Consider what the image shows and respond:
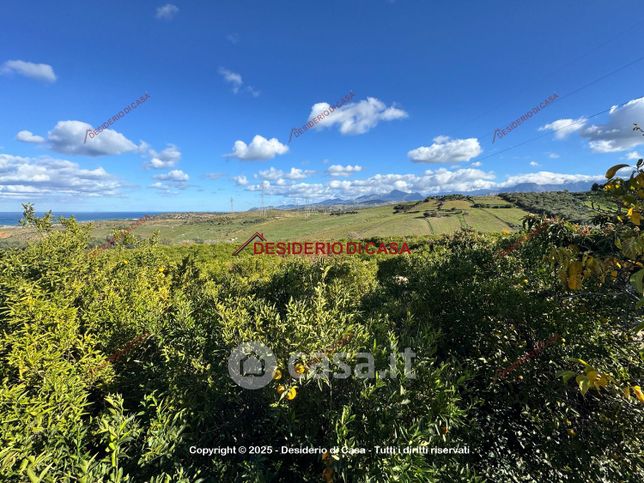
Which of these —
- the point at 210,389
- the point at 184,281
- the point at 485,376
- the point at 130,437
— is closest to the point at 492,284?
the point at 485,376

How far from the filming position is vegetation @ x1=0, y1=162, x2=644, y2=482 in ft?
9.19

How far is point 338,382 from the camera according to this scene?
11.3ft

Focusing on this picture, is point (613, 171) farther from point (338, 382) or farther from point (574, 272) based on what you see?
point (338, 382)

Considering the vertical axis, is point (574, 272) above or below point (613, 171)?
below

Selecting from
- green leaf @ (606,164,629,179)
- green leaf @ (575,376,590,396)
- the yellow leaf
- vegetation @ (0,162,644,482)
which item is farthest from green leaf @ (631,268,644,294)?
green leaf @ (606,164,629,179)

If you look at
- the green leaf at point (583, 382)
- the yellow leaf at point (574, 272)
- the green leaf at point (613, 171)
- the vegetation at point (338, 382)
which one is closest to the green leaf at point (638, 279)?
the vegetation at point (338, 382)

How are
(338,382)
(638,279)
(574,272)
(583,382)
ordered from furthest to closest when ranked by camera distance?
(338,382)
(574,272)
(583,382)
(638,279)

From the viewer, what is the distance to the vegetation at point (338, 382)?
2801mm

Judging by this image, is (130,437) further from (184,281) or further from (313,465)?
(184,281)

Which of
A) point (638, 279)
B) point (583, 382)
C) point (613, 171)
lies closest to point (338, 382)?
point (583, 382)

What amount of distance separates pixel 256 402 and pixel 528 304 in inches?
183

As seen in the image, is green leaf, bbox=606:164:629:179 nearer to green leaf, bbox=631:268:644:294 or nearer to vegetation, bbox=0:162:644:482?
vegetation, bbox=0:162:644:482

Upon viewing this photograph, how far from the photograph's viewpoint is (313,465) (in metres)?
3.22

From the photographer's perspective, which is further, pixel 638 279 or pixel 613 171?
pixel 613 171
